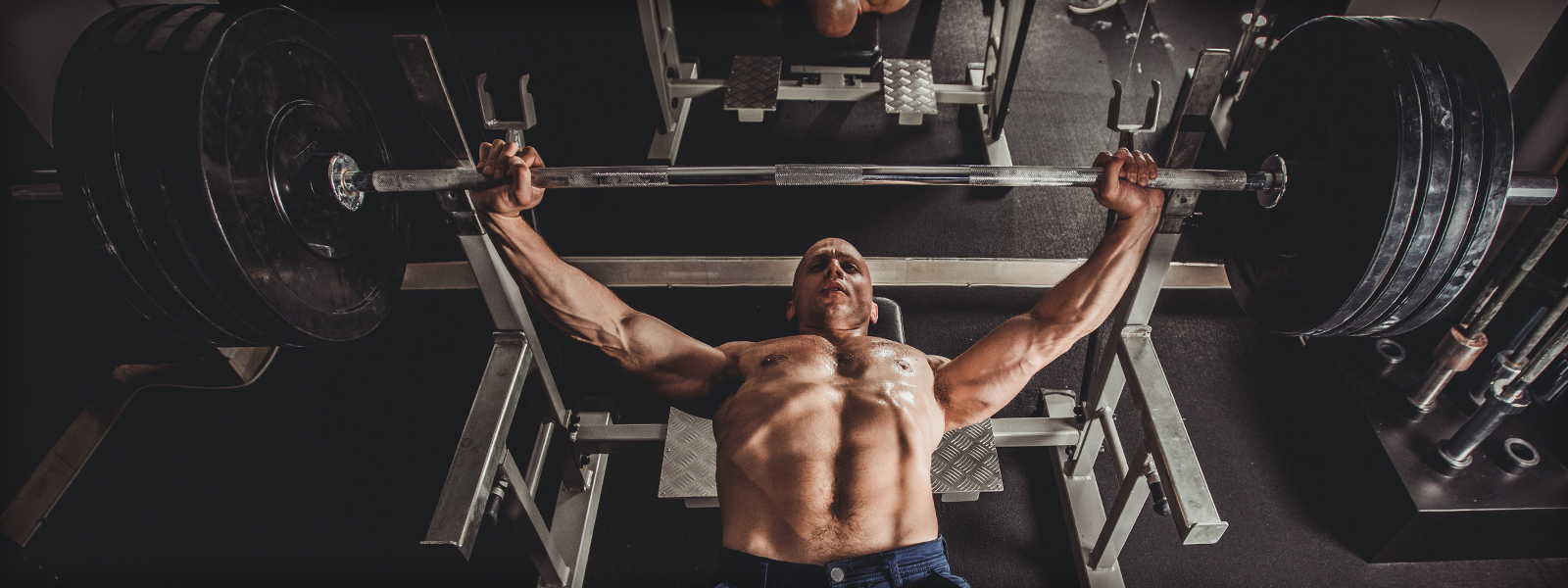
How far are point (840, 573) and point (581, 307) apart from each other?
2.92ft

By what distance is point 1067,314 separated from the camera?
174cm

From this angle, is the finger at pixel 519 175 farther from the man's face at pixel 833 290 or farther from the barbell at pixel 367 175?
the man's face at pixel 833 290

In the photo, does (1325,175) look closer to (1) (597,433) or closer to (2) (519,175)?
(2) (519,175)

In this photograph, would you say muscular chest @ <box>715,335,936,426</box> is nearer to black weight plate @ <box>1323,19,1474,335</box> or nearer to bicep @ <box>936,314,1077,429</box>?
bicep @ <box>936,314,1077,429</box>

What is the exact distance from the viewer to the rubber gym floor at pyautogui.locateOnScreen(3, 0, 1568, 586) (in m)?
2.21

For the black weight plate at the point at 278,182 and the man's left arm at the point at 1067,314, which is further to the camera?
the man's left arm at the point at 1067,314

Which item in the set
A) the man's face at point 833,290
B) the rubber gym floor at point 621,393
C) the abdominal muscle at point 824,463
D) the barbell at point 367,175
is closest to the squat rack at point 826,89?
the rubber gym floor at point 621,393

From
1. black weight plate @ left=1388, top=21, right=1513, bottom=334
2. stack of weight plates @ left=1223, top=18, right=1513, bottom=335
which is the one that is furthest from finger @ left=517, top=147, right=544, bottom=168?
black weight plate @ left=1388, top=21, right=1513, bottom=334

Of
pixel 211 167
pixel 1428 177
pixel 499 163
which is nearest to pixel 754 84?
pixel 499 163

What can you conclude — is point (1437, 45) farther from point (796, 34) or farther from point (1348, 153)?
point (796, 34)

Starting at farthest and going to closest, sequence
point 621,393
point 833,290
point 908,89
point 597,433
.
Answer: point 908,89 < point 621,393 < point 597,433 < point 833,290

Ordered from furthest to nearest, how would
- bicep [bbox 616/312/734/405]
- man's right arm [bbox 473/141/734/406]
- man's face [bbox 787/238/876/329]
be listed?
man's face [bbox 787/238/876/329], bicep [bbox 616/312/734/405], man's right arm [bbox 473/141/734/406]

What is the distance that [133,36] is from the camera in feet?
4.46

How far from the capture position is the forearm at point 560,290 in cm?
167
